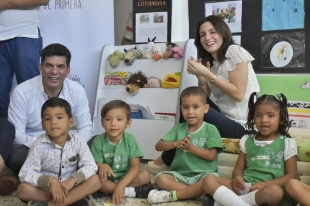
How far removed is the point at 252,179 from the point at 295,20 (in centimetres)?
104

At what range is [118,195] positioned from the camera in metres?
1.62

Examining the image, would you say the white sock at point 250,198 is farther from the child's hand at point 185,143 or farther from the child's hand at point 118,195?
the child's hand at point 118,195

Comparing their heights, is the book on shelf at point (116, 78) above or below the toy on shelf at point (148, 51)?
below

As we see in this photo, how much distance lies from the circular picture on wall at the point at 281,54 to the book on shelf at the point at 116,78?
88cm

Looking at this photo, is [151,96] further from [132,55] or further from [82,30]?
[82,30]

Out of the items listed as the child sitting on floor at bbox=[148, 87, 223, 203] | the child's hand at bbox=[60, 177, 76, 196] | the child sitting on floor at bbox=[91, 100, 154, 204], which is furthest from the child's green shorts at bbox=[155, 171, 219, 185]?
the child's hand at bbox=[60, 177, 76, 196]

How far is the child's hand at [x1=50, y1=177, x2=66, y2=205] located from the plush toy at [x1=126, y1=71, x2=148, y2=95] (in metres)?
1.09

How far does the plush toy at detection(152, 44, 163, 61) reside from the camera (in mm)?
2453

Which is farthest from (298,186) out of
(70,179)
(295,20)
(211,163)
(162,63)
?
(162,63)

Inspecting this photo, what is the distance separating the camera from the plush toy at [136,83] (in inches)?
97.6

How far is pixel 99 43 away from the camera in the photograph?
2.64 m

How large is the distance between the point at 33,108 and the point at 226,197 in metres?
1.00

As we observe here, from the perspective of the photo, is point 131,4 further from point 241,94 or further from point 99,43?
point 241,94

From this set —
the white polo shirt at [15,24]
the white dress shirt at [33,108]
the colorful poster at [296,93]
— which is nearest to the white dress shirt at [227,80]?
the colorful poster at [296,93]
